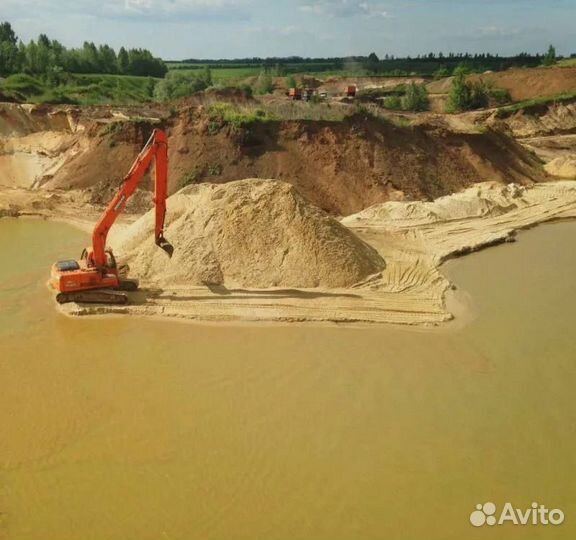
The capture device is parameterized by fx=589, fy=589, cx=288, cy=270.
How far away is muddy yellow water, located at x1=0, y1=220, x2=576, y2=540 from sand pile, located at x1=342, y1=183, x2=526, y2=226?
718 centimetres

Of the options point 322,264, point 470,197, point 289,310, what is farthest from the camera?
point 470,197

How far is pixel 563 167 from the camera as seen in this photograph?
30.2 metres

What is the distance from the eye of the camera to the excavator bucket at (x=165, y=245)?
14164mm

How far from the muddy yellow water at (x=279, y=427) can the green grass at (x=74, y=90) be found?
87.8 feet

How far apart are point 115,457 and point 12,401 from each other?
2641mm

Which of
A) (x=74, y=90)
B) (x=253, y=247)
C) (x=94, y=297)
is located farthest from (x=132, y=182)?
(x=74, y=90)

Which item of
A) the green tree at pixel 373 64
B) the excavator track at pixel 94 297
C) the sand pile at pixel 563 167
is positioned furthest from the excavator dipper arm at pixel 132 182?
the green tree at pixel 373 64

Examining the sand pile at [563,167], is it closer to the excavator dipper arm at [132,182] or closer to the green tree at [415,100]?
the green tree at [415,100]

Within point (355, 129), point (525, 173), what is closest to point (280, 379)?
point (355, 129)

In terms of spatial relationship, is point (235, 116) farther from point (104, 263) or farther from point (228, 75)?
point (228, 75)

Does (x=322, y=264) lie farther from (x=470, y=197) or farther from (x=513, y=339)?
(x=470, y=197)

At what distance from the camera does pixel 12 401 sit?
408 inches

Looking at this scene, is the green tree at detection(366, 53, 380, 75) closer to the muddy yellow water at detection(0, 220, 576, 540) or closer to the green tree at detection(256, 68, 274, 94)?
the green tree at detection(256, 68, 274, 94)

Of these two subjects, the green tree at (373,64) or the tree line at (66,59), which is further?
the green tree at (373,64)
